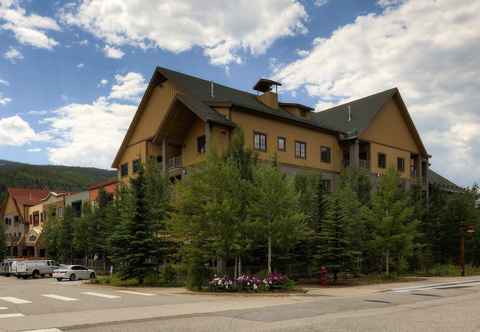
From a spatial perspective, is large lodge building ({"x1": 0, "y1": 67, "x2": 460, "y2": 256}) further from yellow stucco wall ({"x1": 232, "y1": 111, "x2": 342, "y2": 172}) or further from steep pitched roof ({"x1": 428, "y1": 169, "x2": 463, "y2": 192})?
steep pitched roof ({"x1": 428, "y1": 169, "x2": 463, "y2": 192})

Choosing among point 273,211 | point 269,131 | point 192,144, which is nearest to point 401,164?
point 269,131

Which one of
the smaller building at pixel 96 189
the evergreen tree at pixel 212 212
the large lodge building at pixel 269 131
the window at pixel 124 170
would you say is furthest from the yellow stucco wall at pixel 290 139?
the smaller building at pixel 96 189

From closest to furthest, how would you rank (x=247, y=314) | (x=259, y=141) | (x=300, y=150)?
1. (x=247, y=314)
2. (x=259, y=141)
3. (x=300, y=150)

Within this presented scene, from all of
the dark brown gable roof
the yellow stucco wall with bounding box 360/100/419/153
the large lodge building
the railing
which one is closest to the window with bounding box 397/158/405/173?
the large lodge building

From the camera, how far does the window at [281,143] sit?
41.3 m

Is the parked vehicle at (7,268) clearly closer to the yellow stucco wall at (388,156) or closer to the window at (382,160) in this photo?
the yellow stucco wall at (388,156)

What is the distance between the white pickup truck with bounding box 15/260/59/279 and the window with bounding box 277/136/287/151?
2534cm

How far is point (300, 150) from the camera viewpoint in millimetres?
43156

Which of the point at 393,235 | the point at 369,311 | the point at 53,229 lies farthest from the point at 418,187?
the point at 53,229

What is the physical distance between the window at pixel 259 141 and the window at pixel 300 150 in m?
3.74

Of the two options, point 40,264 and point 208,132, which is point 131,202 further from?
point 40,264

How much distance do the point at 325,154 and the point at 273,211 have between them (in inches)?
796

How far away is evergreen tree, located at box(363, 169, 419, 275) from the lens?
33.8 meters

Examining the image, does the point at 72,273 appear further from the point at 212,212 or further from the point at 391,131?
the point at 391,131
